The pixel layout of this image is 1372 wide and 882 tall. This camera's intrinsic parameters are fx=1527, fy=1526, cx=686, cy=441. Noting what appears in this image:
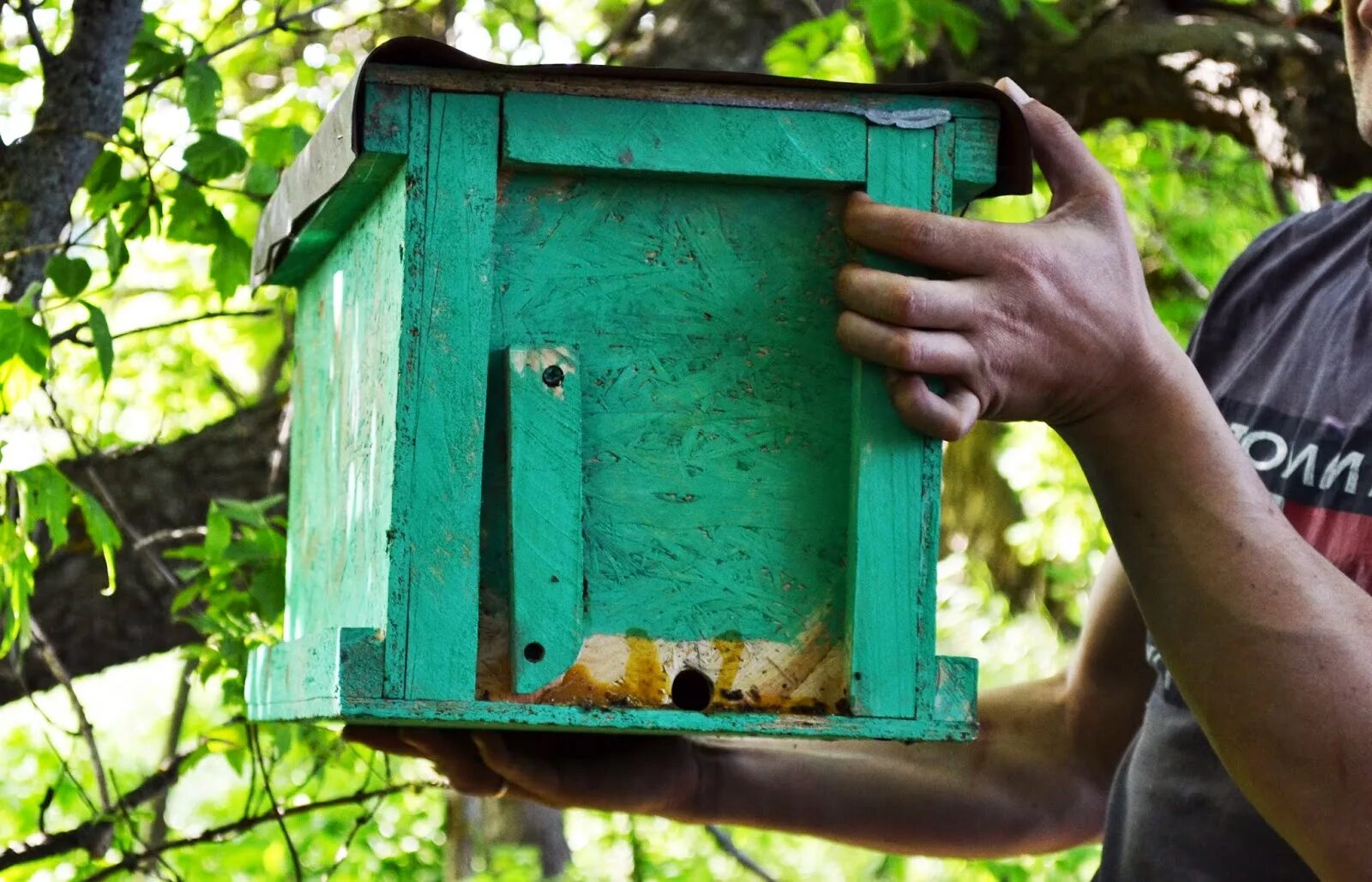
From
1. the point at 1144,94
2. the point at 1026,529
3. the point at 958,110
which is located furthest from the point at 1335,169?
the point at 1026,529

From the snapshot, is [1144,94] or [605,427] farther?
[1144,94]

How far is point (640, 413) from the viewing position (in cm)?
158

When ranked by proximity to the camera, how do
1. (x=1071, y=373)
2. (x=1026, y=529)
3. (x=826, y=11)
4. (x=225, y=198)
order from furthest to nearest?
1. (x=1026, y=529)
2. (x=826, y=11)
3. (x=225, y=198)
4. (x=1071, y=373)

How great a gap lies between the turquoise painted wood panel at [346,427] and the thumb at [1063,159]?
64 centimetres

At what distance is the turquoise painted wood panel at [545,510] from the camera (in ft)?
4.93

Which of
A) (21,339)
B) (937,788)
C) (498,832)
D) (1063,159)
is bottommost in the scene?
(498,832)

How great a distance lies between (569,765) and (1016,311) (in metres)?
0.98

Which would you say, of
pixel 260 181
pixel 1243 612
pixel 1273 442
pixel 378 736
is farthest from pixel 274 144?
pixel 1243 612

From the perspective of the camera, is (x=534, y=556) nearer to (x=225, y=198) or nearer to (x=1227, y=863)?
(x=1227, y=863)

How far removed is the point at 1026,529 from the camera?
20.5 ft

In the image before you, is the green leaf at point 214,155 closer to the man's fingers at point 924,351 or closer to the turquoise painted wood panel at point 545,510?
the turquoise painted wood panel at point 545,510

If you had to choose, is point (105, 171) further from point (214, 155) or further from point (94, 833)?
point (94, 833)

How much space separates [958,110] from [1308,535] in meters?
0.67

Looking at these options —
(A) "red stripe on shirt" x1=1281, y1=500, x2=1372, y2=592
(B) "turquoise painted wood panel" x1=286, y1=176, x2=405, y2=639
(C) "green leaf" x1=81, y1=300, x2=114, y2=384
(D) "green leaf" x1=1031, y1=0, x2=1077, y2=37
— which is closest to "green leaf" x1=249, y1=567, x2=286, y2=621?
(B) "turquoise painted wood panel" x1=286, y1=176, x2=405, y2=639
